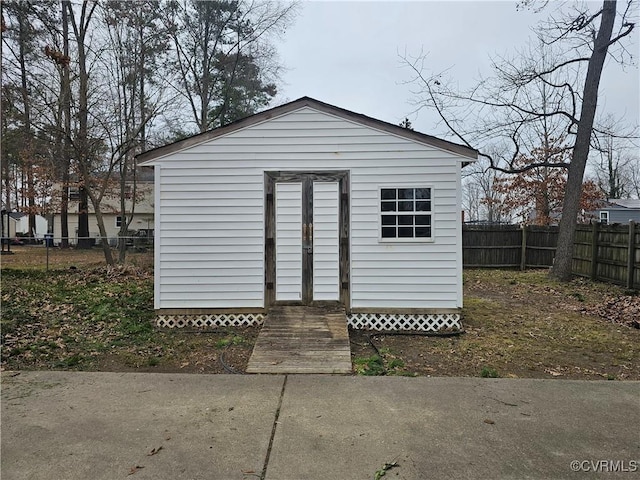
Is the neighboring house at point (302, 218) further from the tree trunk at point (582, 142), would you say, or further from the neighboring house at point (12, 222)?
the neighboring house at point (12, 222)

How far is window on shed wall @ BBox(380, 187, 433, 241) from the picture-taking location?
22.3ft

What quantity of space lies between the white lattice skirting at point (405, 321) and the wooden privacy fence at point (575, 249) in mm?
5834

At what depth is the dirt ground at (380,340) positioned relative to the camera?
4.98 meters

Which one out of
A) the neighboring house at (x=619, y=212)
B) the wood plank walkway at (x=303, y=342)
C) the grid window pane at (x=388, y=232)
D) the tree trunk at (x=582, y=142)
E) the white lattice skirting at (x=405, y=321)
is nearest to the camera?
the wood plank walkway at (x=303, y=342)

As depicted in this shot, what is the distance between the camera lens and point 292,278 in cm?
682

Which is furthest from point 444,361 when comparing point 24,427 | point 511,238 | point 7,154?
point 7,154

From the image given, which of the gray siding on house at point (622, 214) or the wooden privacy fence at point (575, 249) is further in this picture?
the gray siding on house at point (622, 214)

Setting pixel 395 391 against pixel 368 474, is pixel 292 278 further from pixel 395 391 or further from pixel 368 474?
pixel 368 474

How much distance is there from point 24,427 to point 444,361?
173 inches

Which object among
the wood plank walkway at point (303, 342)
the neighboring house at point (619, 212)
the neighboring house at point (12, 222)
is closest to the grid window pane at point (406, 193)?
the wood plank walkway at point (303, 342)

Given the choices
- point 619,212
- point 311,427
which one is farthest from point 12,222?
point 619,212

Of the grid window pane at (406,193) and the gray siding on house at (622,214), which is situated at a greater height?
the gray siding on house at (622,214)

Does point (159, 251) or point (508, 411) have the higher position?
point (159, 251)

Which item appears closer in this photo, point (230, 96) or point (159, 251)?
point (159, 251)
